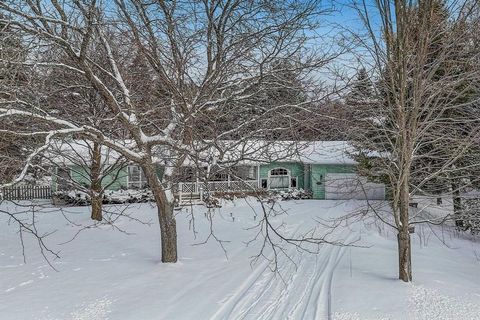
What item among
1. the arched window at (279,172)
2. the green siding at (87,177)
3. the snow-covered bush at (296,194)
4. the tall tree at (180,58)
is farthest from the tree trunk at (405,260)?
the arched window at (279,172)

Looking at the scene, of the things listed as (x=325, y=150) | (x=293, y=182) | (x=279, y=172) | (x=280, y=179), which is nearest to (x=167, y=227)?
(x=325, y=150)

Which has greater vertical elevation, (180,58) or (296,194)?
(180,58)

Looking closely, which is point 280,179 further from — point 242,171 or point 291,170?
point 242,171

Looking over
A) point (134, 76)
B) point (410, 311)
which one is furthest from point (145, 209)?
point (410, 311)

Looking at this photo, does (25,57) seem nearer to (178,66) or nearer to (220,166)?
(178,66)

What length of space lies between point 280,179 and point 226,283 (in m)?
18.1

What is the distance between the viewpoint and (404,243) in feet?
22.1

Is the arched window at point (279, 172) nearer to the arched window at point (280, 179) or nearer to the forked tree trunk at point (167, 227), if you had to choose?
the arched window at point (280, 179)

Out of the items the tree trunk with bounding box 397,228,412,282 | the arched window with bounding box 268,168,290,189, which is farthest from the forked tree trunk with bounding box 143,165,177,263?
the arched window with bounding box 268,168,290,189

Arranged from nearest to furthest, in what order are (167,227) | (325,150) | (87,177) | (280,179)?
(167,227), (87,177), (325,150), (280,179)

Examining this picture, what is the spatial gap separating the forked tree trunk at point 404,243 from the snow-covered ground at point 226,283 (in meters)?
0.20

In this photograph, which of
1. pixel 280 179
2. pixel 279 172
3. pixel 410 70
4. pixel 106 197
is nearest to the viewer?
pixel 410 70

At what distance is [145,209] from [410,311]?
44.0ft

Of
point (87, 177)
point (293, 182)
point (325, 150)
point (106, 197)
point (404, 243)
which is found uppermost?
point (325, 150)
